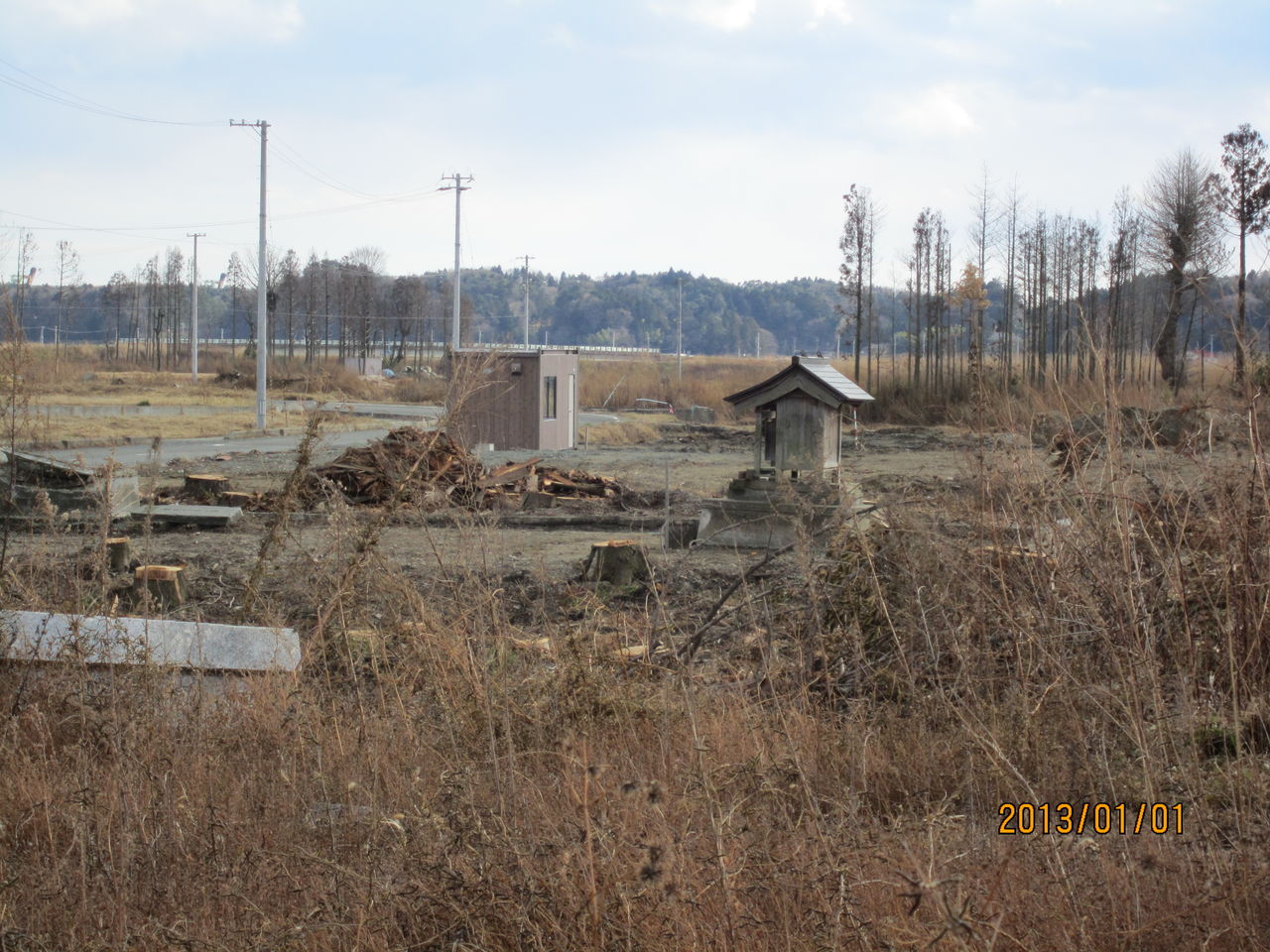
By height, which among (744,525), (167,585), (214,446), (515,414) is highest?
(515,414)

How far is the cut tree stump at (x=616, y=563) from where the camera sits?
9.80 metres

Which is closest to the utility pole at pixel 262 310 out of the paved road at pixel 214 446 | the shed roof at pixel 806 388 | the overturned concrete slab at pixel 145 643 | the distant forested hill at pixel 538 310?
the paved road at pixel 214 446

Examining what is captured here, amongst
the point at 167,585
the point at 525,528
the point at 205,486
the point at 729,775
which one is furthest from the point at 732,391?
the point at 729,775

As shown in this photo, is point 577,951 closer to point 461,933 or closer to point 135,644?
point 461,933

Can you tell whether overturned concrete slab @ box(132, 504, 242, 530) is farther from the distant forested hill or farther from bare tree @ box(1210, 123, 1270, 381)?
the distant forested hill

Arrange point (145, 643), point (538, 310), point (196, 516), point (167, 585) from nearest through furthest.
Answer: point (145, 643) → point (167, 585) → point (196, 516) → point (538, 310)

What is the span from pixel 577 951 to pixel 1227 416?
4.01m

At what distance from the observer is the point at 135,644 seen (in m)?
4.78

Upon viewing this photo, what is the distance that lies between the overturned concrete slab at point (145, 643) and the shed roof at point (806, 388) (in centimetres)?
701

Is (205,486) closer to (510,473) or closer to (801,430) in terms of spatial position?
(510,473)

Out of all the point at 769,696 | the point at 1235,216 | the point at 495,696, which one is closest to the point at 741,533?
→ the point at 1235,216

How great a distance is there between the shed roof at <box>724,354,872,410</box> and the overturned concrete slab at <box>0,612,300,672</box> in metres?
7.01

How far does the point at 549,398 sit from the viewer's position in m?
25.7
